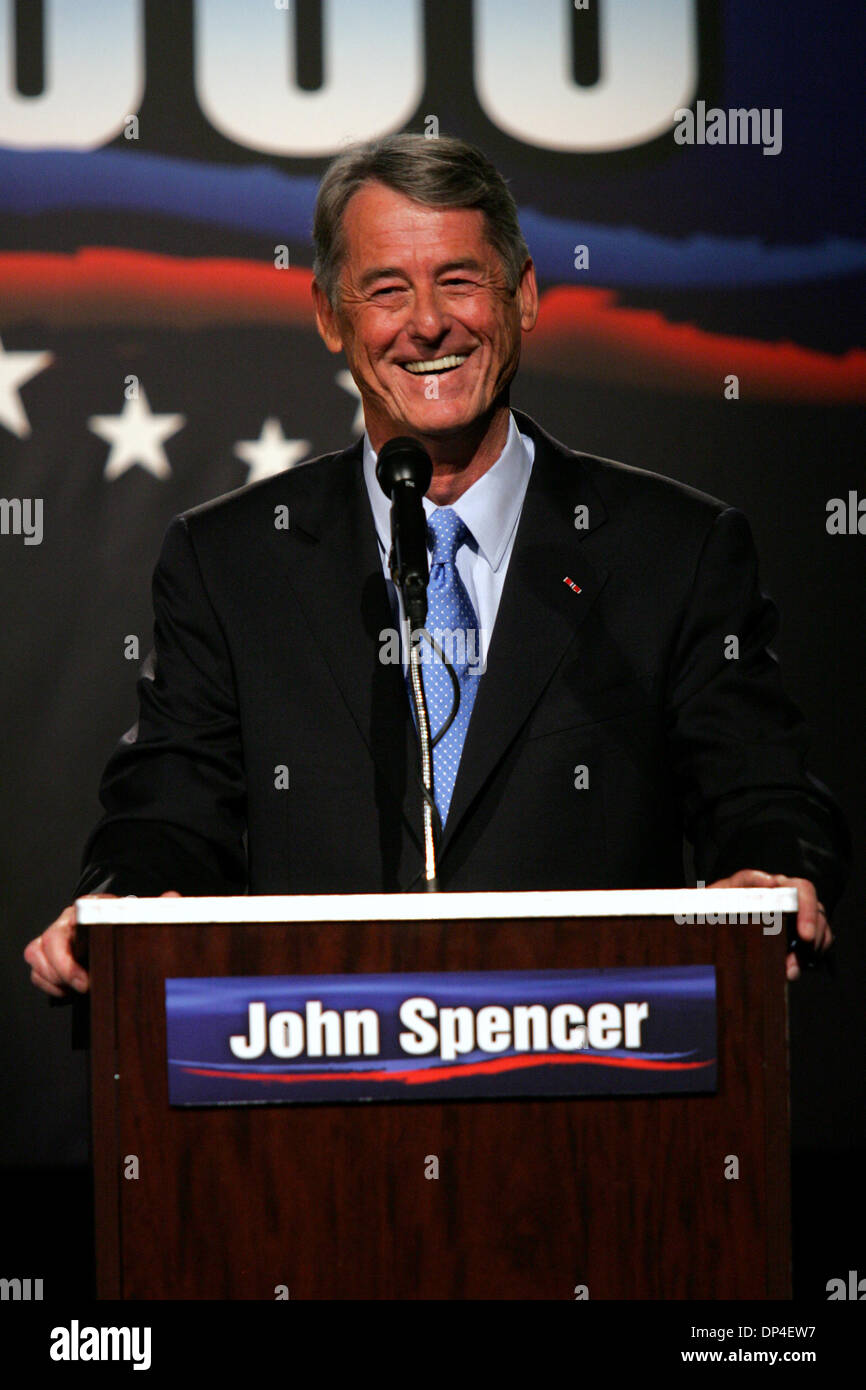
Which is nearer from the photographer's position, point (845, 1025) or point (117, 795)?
point (117, 795)

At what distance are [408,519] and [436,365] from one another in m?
0.67

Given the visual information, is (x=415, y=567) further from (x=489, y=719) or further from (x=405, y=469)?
(x=489, y=719)

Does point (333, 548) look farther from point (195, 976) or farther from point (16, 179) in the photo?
point (16, 179)

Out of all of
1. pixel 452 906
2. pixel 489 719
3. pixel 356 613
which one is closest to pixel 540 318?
pixel 356 613

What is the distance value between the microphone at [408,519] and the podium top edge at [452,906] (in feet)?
0.92

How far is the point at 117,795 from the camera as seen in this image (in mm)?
1949

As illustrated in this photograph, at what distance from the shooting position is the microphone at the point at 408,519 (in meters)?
1.46

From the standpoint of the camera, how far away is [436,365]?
210 cm

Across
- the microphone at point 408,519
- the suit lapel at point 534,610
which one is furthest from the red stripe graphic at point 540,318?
the microphone at point 408,519

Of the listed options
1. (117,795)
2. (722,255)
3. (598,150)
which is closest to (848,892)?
(722,255)

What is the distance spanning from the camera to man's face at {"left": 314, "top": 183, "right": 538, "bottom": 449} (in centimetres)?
209

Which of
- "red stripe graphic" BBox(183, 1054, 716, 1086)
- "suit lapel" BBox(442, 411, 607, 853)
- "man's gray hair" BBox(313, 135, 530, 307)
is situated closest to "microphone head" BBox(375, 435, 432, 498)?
"suit lapel" BBox(442, 411, 607, 853)

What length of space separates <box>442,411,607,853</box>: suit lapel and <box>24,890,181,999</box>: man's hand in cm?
49

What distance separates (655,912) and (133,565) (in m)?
2.03
